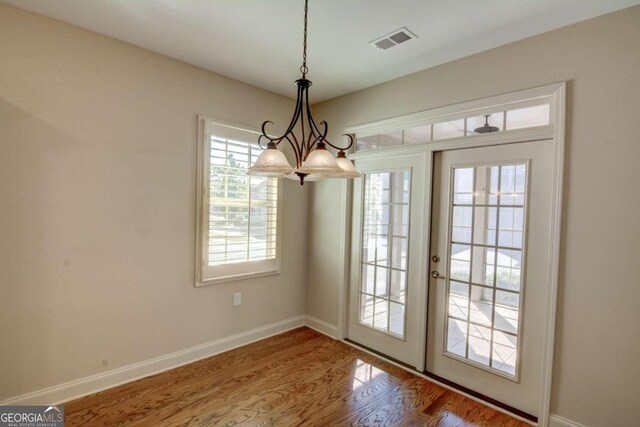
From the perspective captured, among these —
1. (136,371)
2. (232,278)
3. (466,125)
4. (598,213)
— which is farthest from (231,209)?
(598,213)

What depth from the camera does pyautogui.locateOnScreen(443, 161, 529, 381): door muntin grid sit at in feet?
7.84

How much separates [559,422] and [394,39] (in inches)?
118

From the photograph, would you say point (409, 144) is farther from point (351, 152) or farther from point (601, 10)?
point (601, 10)

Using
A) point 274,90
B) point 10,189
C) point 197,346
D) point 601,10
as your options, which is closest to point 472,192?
point 601,10

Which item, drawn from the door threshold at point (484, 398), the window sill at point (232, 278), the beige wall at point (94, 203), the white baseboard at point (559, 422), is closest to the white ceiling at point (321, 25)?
the beige wall at point (94, 203)

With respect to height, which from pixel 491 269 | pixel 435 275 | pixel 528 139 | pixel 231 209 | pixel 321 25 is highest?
pixel 321 25

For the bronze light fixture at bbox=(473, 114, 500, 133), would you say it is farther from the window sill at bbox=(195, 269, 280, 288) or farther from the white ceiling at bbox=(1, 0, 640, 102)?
the window sill at bbox=(195, 269, 280, 288)

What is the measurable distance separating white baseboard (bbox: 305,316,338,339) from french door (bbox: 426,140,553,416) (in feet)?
3.76

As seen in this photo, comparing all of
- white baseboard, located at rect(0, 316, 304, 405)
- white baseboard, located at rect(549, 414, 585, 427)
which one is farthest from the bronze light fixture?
white baseboard, located at rect(0, 316, 304, 405)

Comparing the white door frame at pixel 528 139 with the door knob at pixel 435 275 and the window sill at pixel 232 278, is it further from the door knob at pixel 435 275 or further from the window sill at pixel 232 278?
the window sill at pixel 232 278

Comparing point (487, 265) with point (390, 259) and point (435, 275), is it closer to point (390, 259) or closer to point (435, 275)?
point (435, 275)

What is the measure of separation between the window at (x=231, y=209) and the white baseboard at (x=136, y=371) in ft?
2.20

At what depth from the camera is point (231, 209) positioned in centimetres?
322

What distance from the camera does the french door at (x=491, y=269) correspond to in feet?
7.51
